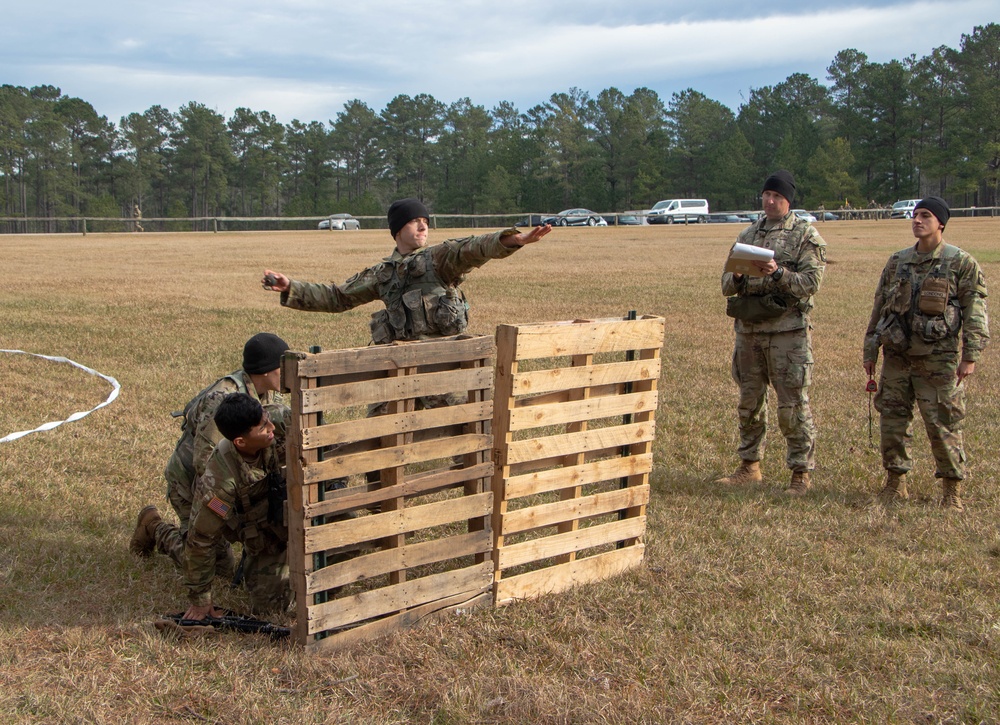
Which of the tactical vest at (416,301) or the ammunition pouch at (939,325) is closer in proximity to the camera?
the tactical vest at (416,301)

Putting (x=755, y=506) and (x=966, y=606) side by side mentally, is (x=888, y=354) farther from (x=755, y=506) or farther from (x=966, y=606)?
(x=966, y=606)

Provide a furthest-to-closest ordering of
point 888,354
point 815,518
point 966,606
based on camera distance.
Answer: point 888,354 → point 815,518 → point 966,606

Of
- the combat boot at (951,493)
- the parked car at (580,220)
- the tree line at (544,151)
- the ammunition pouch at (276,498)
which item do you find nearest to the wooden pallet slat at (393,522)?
the ammunition pouch at (276,498)

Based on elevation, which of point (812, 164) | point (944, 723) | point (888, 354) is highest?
point (812, 164)

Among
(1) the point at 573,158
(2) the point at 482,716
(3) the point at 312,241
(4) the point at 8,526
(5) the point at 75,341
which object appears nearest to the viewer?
(2) the point at 482,716

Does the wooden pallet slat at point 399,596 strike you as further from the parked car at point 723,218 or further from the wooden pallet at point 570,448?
the parked car at point 723,218

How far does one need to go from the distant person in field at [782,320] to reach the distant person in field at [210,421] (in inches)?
127

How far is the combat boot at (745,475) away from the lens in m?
6.82

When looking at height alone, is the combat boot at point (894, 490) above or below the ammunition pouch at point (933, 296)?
below

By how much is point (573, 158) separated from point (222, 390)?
93875 mm

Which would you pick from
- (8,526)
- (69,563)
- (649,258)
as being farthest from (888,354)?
(649,258)

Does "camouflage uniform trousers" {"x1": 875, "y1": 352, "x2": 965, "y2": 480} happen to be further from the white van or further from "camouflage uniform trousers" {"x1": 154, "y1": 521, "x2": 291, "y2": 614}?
the white van

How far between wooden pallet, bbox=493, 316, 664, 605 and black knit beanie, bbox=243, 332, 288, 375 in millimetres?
1178

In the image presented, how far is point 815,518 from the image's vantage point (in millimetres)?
6012
